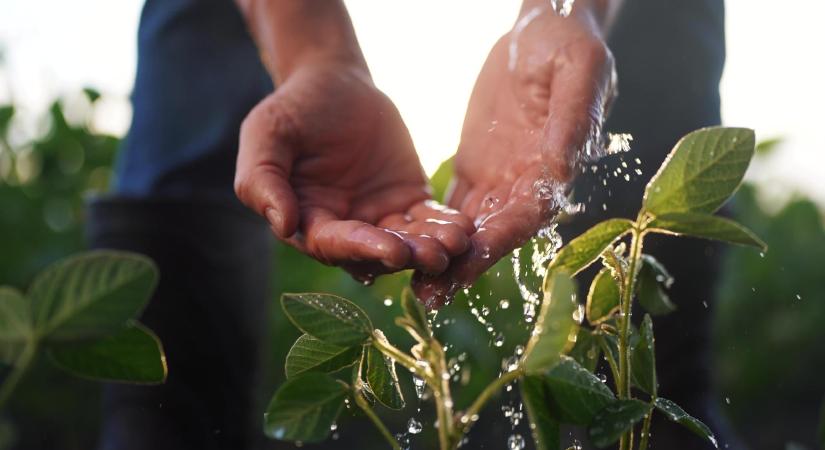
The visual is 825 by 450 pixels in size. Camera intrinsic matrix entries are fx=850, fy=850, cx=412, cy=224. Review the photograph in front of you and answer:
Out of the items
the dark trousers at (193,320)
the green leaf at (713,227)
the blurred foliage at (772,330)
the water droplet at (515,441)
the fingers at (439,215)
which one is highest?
the green leaf at (713,227)

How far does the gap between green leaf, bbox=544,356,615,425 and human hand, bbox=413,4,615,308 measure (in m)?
0.31

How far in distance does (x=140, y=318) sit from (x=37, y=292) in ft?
4.44

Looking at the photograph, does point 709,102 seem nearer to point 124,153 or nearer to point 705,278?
point 705,278

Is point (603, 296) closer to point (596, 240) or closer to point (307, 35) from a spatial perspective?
point (596, 240)

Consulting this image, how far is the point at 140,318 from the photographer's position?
1.64 metres

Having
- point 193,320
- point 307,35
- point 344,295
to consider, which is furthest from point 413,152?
point 344,295

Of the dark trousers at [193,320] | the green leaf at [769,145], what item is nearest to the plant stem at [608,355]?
the dark trousers at [193,320]

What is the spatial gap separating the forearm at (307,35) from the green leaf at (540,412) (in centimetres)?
71

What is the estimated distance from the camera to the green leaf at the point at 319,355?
50 centimetres

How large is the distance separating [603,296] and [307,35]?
0.69 m

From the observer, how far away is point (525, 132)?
35.8 inches

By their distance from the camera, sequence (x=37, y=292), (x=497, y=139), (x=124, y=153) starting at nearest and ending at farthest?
(x=37, y=292)
(x=497, y=139)
(x=124, y=153)

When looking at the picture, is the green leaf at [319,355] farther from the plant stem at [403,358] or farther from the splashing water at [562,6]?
the splashing water at [562,6]

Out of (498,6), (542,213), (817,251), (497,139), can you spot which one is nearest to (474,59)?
(498,6)
